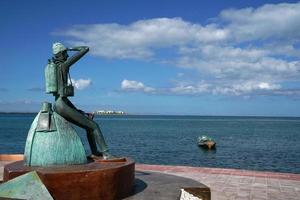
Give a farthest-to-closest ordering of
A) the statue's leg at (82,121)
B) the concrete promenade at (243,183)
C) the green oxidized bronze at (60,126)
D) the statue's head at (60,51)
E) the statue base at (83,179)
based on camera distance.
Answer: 1. the concrete promenade at (243,183)
2. the statue's head at (60,51)
3. the statue's leg at (82,121)
4. the green oxidized bronze at (60,126)
5. the statue base at (83,179)

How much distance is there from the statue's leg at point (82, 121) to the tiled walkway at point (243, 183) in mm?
2650

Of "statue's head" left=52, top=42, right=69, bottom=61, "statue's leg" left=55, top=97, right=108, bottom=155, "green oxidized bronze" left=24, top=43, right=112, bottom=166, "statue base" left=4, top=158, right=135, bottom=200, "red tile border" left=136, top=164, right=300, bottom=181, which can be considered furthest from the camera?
"red tile border" left=136, top=164, right=300, bottom=181

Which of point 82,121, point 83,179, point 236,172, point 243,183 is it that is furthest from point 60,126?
point 236,172

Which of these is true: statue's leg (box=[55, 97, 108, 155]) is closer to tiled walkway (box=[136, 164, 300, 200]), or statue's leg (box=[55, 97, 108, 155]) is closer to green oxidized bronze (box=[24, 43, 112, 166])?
green oxidized bronze (box=[24, 43, 112, 166])

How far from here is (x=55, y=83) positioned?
7.52 meters

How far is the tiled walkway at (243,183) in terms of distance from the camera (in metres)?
9.09

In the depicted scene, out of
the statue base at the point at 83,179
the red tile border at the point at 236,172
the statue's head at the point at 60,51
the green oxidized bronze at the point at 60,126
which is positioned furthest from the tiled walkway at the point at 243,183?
the statue's head at the point at 60,51

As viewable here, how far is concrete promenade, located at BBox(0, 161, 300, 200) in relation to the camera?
909 centimetres

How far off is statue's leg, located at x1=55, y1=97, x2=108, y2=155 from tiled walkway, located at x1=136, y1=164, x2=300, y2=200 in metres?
2.65

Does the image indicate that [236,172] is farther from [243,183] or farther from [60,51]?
[60,51]

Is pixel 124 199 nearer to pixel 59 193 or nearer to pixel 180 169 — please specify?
pixel 59 193

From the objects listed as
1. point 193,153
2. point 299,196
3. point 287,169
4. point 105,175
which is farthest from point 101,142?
point 193,153

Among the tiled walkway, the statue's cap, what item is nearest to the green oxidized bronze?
the statue's cap

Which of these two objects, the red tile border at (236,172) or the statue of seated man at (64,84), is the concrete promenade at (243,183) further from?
the statue of seated man at (64,84)
